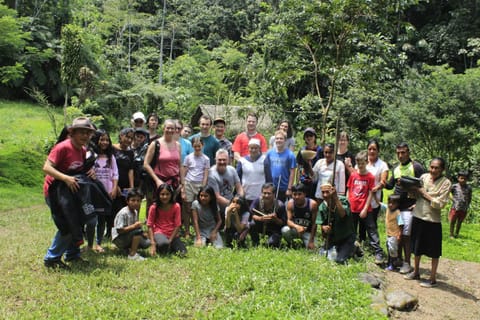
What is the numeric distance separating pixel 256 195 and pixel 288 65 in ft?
8.93

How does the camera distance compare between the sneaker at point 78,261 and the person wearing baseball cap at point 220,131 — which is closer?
the sneaker at point 78,261

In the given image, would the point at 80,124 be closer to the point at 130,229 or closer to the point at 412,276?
the point at 130,229

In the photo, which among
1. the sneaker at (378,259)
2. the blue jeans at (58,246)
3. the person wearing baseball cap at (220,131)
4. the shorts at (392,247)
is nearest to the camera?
the blue jeans at (58,246)

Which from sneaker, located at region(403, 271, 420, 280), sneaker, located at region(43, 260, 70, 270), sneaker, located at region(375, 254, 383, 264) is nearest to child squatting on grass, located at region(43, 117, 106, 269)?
sneaker, located at region(43, 260, 70, 270)

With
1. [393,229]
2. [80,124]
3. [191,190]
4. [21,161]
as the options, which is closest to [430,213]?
[393,229]

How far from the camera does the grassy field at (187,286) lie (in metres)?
3.79

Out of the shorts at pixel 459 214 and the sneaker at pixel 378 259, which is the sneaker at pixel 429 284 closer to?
the sneaker at pixel 378 259

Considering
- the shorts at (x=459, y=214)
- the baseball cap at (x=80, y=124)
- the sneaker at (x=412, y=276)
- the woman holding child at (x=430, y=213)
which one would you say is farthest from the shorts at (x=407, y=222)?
the baseball cap at (x=80, y=124)

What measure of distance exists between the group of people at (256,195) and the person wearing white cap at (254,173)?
15mm

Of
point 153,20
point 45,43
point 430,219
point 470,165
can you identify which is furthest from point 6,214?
point 153,20

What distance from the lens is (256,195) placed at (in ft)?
20.8

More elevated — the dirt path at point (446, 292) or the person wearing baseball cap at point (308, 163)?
the person wearing baseball cap at point (308, 163)

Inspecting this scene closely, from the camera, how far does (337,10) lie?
5703mm

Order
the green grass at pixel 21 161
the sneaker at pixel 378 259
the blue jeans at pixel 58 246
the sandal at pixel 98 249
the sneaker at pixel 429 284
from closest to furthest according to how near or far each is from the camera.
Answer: the blue jeans at pixel 58 246, the sneaker at pixel 429 284, the sandal at pixel 98 249, the sneaker at pixel 378 259, the green grass at pixel 21 161
